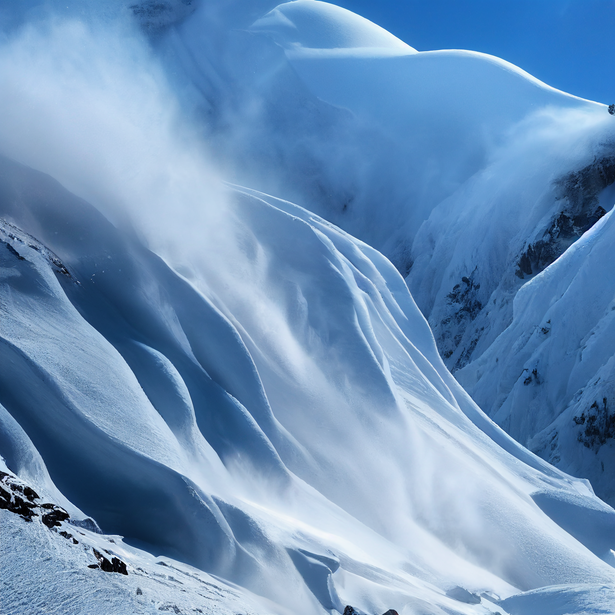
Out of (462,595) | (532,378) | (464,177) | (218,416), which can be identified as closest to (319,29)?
(464,177)

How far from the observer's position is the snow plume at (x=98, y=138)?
20.8 feet

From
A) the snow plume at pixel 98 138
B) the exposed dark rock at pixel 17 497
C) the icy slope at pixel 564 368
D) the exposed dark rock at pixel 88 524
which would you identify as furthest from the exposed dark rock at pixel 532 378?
the exposed dark rock at pixel 17 497

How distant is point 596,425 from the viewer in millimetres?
14500

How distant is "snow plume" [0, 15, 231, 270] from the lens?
6.33m

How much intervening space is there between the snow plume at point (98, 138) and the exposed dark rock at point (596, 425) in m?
10.3

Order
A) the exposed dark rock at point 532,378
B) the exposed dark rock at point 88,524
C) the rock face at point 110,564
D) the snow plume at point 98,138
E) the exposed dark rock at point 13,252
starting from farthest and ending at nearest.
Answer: the exposed dark rock at point 532,378 < the snow plume at point 98,138 < the exposed dark rock at point 13,252 < the exposed dark rock at point 88,524 < the rock face at point 110,564

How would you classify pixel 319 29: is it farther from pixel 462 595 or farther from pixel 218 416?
pixel 462 595

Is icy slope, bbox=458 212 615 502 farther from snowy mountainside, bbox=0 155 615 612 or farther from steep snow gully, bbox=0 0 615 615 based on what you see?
snowy mountainside, bbox=0 155 615 612

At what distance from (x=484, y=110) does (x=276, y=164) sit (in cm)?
1000

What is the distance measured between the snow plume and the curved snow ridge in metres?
27.0

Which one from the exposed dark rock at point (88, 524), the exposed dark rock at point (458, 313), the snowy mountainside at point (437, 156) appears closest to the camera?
the exposed dark rock at point (88, 524)

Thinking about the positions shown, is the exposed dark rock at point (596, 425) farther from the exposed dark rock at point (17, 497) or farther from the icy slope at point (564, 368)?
the exposed dark rock at point (17, 497)

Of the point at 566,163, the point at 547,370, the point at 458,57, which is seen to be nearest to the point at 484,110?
the point at 458,57

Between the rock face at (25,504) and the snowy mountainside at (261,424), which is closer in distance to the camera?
the rock face at (25,504)
